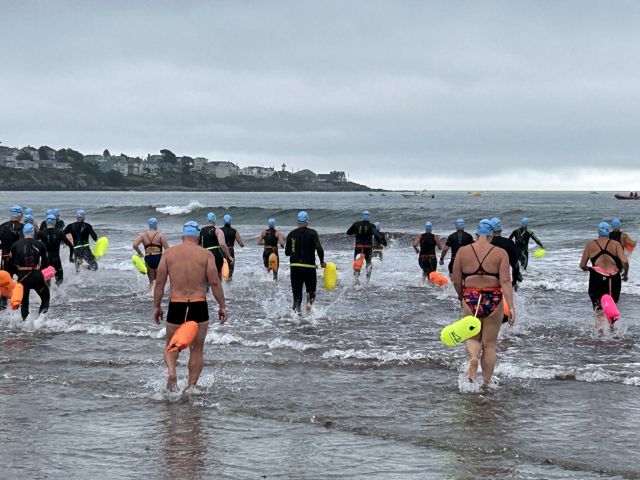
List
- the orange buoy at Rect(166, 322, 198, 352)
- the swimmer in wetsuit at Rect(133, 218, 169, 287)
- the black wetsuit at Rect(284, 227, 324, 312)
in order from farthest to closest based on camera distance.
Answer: the swimmer in wetsuit at Rect(133, 218, 169, 287) < the black wetsuit at Rect(284, 227, 324, 312) < the orange buoy at Rect(166, 322, 198, 352)

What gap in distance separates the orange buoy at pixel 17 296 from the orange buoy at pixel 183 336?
14.9 feet

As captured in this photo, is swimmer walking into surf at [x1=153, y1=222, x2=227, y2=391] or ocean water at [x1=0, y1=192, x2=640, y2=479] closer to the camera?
ocean water at [x1=0, y1=192, x2=640, y2=479]

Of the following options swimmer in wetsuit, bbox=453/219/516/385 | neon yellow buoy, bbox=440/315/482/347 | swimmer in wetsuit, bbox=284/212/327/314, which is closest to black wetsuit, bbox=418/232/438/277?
swimmer in wetsuit, bbox=284/212/327/314

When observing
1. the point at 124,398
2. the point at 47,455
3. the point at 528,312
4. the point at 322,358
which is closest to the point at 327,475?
the point at 47,455

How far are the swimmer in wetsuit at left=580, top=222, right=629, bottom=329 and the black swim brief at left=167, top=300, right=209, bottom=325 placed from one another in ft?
20.8

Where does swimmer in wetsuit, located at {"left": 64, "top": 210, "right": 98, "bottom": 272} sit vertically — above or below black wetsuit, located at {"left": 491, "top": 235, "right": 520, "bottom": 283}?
below

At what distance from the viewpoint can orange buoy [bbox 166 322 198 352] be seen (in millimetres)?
6492

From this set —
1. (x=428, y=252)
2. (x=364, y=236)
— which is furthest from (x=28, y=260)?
(x=428, y=252)

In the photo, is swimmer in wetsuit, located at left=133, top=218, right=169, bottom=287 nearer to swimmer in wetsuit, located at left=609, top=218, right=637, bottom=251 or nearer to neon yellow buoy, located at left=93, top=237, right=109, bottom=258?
neon yellow buoy, located at left=93, top=237, right=109, bottom=258

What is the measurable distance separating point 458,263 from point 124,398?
3.72 meters

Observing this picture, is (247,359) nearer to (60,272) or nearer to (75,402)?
(75,402)

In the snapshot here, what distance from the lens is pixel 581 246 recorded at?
99.9ft

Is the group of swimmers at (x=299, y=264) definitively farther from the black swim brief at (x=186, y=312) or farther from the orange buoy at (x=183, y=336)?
the orange buoy at (x=183, y=336)

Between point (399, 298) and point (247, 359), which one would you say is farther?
point (399, 298)
